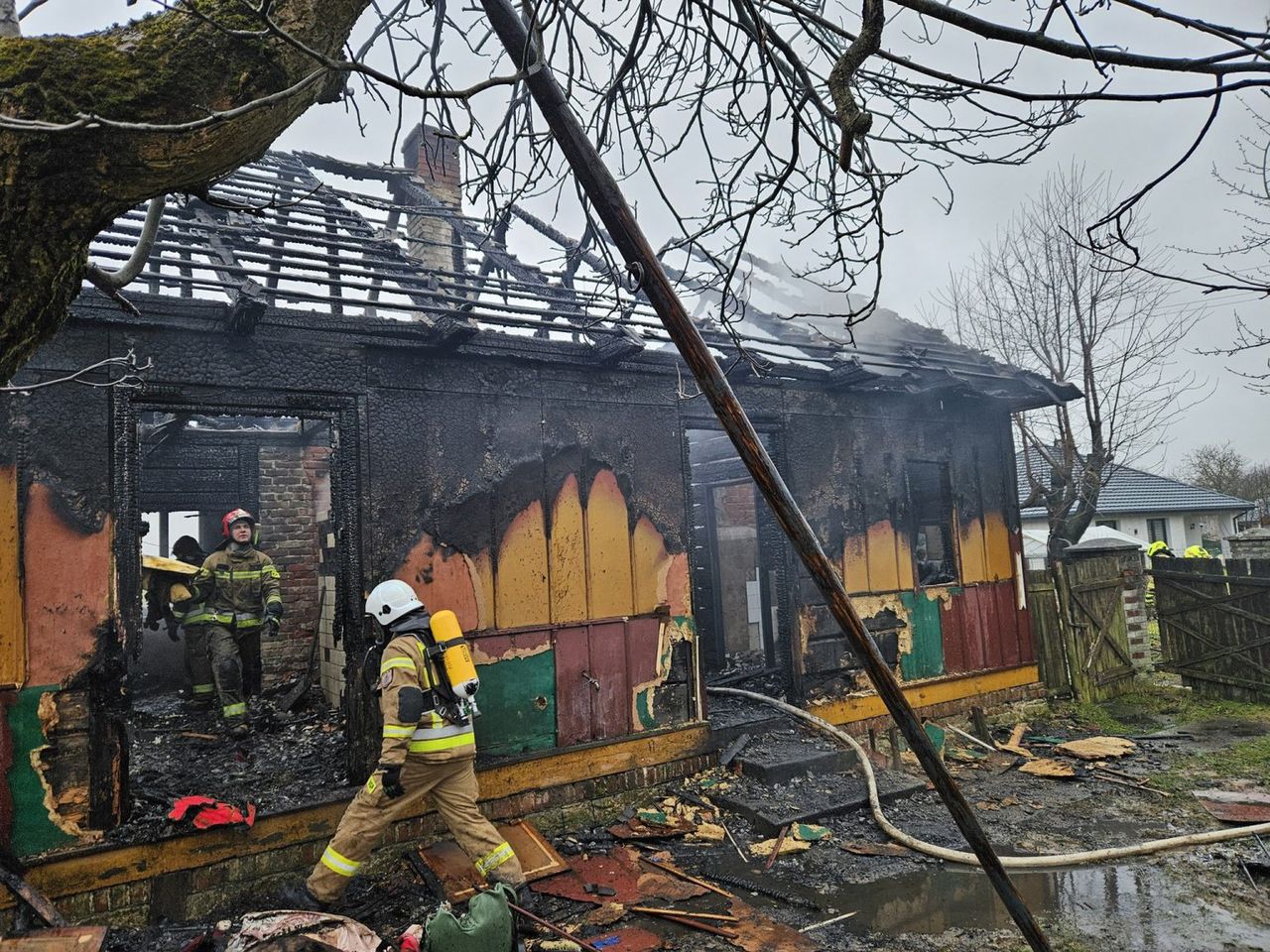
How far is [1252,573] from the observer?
1002 cm

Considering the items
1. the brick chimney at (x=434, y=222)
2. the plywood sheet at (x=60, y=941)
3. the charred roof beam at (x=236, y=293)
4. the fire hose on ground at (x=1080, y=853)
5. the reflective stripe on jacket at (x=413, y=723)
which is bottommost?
the fire hose on ground at (x=1080, y=853)

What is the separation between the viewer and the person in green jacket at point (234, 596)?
27.0 ft

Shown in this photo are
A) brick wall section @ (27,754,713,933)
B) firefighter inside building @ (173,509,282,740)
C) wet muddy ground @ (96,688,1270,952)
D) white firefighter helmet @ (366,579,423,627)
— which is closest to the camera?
wet muddy ground @ (96,688,1270,952)

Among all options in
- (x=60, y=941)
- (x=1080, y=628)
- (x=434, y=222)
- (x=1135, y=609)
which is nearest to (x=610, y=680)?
(x=60, y=941)

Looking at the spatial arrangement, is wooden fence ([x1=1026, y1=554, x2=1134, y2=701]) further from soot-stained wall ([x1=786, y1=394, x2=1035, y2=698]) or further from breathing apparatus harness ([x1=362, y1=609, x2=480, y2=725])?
breathing apparatus harness ([x1=362, y1=609, x2=480, y2=725])

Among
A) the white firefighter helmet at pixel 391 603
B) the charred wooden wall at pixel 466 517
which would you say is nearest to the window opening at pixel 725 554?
the charred wooden wall at pixel 466 517

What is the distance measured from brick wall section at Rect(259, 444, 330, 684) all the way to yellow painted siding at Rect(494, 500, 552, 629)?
4694 mm

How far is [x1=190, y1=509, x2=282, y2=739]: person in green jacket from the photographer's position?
8234mm

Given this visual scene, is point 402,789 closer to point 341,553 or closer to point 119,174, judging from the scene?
point 341,553

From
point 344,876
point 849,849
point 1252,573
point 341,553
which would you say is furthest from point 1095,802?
point 341,553

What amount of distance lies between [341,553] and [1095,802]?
22.4ft

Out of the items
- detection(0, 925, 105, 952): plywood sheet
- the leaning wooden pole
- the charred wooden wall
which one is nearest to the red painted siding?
the charred wooden wall

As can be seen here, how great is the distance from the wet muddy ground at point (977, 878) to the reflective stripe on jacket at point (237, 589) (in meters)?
4.04

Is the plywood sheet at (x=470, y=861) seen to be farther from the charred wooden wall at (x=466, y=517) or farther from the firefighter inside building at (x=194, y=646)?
the firefighter inside building at (x=194, y=646)
